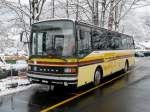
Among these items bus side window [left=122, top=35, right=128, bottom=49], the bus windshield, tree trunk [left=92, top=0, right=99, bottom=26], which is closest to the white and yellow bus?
the bus windshield

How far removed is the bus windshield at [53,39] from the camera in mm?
10641

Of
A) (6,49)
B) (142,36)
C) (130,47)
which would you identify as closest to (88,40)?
(130,47)

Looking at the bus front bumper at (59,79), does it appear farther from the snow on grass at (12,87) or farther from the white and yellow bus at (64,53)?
the snow on grass at (12,87)

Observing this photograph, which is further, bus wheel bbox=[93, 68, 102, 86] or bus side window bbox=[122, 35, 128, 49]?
bus side window bbox=[122, 35, 128, 49]

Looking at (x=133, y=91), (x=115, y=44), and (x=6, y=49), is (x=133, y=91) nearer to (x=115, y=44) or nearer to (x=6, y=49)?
(x=115, y=44)

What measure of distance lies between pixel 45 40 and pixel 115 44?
617 centimetres

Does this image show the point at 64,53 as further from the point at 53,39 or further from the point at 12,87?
the point at 12,87

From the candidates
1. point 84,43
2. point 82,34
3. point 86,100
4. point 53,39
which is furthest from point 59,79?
point 82,34

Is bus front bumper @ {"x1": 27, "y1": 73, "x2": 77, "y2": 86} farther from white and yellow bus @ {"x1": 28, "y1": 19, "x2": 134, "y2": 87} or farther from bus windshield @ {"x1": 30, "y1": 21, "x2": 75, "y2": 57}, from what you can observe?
bus windshield @ {"x1": 30, "y1": 21, "x2": 75, "y2": 57}

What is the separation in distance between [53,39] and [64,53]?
0.81 m

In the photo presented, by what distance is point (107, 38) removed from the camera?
584 inches

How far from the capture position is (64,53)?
10625 mm

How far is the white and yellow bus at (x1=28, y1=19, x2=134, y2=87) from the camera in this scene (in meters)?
10.6

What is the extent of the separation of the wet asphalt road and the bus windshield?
162 centimetres
